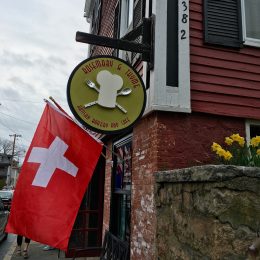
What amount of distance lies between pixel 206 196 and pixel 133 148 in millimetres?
2616

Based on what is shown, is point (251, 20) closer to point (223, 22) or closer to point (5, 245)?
point (223, 22)

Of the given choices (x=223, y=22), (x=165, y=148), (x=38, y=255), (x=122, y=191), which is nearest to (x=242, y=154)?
(x=165, y=148)

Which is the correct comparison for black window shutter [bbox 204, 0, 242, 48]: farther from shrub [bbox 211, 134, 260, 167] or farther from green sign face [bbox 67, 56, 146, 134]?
shrub [bbox 211, 134, 260, 167]

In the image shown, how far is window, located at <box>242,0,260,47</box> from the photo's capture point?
5359 mm

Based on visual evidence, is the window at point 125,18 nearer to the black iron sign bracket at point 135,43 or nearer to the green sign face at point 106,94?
the black iron sign bracket at point 135,43

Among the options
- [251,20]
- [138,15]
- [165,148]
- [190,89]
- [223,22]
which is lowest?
[165,148]

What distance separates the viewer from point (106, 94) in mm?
4484

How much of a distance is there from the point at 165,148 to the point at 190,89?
3.00 ft

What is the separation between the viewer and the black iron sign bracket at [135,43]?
4703 mm

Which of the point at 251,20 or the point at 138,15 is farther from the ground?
the point at 138,15

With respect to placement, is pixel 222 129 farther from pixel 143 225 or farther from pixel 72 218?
pixel 72 218

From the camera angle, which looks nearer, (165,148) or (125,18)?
(165,148)

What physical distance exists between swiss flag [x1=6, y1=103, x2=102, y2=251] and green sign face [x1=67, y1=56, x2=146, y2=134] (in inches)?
9.4

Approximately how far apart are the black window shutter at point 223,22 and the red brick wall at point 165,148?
118 centimetres
